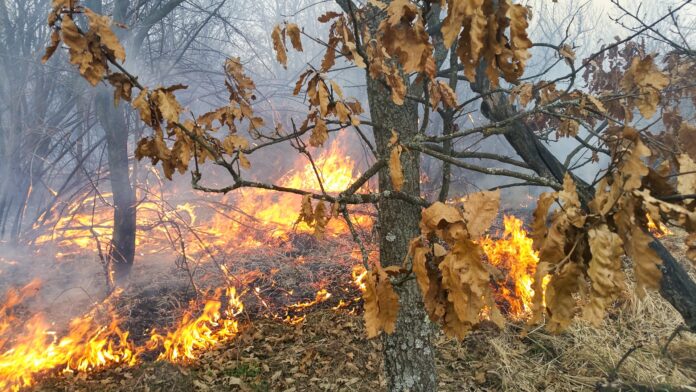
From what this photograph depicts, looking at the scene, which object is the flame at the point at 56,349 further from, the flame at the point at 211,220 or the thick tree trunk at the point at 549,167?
the thick tree trunk at the point at 549,167

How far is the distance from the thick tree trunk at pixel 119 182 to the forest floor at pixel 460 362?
2547mm

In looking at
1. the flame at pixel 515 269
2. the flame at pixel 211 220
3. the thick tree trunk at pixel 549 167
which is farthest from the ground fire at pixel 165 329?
the thick tree trunk at pixel 549 167

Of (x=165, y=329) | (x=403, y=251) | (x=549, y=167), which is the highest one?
(x=549, y=167)

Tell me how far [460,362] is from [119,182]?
5765mm

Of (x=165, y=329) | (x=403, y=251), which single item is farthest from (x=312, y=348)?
(x=403, y=251)

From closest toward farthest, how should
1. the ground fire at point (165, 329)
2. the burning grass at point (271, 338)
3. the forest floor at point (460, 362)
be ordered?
the forest floor at point (460, 362)
the burning grass at point (271, 338)
the ground fire at point (165, 329)

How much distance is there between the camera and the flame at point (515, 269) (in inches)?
227

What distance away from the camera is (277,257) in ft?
25.8

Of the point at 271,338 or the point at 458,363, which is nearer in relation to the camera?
the point at 458,363

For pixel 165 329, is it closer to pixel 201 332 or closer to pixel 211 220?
pixel 201 332

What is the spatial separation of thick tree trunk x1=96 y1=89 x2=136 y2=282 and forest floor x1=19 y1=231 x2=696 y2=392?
2.55 metres

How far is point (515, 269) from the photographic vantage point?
6.24m

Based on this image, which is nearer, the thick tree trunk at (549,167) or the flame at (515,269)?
the thick tree trunk at (549,167)

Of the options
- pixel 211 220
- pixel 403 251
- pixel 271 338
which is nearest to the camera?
pixel 403 251
